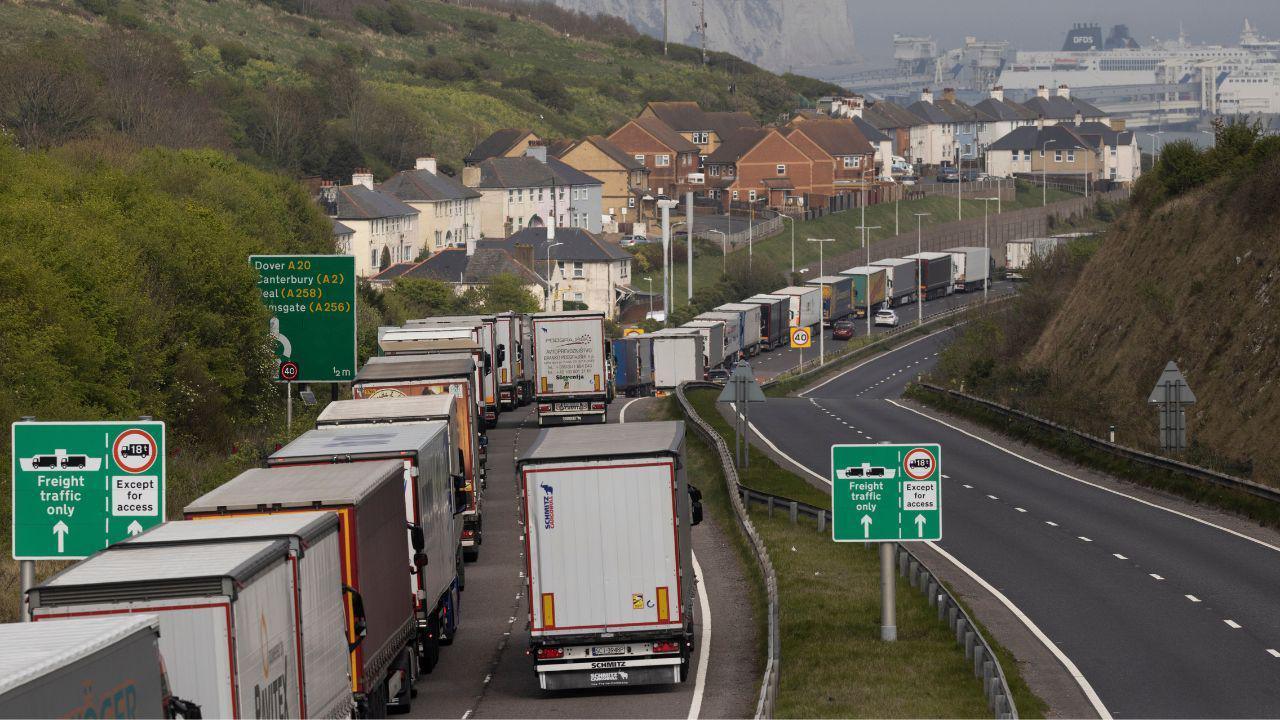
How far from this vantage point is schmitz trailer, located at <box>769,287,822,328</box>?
109875 mm

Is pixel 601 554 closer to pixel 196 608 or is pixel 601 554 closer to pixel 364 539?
pixel 364 539

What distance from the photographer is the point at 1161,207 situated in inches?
2576

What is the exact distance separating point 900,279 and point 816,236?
105 feet

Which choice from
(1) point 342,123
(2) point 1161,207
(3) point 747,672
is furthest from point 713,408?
(1) point 342,123

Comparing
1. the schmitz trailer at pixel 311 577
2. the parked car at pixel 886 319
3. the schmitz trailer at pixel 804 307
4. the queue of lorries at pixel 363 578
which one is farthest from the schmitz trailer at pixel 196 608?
the parked car at pixel 886 319

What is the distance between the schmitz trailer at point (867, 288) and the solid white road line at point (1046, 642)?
87.0 meters

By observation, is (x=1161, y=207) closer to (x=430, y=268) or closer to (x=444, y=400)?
(x=444, y=400)

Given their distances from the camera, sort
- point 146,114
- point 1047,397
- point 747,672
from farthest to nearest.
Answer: point 146,114 < point 1047,397 < point 747,672

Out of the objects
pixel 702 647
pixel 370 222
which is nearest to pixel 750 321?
pixel 370 222

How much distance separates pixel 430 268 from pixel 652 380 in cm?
3447

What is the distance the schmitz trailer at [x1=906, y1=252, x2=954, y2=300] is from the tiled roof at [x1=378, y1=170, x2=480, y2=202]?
36118 millimetres

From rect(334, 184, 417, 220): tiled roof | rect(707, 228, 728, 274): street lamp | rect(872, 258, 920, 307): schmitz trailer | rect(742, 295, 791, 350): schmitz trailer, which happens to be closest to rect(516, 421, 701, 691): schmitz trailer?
rect(742, 295, 791, 350): schmitz trailer

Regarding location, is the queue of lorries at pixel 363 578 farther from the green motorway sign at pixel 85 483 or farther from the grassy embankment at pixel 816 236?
the grassy embankment at pixel 816 236

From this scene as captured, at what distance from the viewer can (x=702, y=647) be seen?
2592 centimetres
